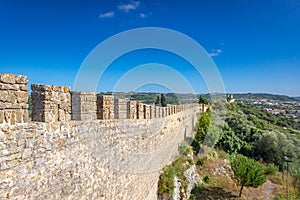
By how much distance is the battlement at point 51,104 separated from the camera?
2.17 metres

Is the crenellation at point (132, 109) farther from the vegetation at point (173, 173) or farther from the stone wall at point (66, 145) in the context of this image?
the vegetation at point (173, 173)

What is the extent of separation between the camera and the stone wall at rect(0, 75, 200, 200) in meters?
2.20

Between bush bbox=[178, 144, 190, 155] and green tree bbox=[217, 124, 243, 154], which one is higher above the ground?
bush bbox=[178, 144, 190, 155]

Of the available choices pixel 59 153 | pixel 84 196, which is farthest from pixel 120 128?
pixel 59 153

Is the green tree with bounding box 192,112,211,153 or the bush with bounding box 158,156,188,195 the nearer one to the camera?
the bush with bounding box 158,156,188,195

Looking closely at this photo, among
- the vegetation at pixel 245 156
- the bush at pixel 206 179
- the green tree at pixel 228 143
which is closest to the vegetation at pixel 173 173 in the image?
the vegetation at pixel 245 156

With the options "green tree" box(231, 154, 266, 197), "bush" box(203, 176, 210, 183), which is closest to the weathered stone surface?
"green tree" box(231, 154, 266, 197)

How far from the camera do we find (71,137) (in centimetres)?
311

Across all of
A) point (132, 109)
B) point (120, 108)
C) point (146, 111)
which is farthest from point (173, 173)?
point (120, 108)

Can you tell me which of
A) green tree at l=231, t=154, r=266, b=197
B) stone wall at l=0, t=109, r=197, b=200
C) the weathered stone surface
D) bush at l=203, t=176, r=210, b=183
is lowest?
bush at l=203, t=176, r=210, b=183

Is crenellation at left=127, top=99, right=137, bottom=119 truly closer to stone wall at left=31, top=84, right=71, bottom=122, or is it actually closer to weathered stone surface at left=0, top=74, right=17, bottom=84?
stone wall at left=31, top=84, right=71, bottom=122

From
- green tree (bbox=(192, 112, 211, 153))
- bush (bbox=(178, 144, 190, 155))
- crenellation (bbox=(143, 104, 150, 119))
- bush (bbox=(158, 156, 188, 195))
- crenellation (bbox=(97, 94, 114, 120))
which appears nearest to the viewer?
crenellation (bbox=(97, 94, 114, 120))

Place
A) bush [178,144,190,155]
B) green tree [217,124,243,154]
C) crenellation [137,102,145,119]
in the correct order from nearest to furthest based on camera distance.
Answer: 1. crenellation [137,102,145,119]
2. bush [178,144,190,155]
3. green tree [217,124,243,154]

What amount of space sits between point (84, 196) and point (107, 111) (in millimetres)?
1409
